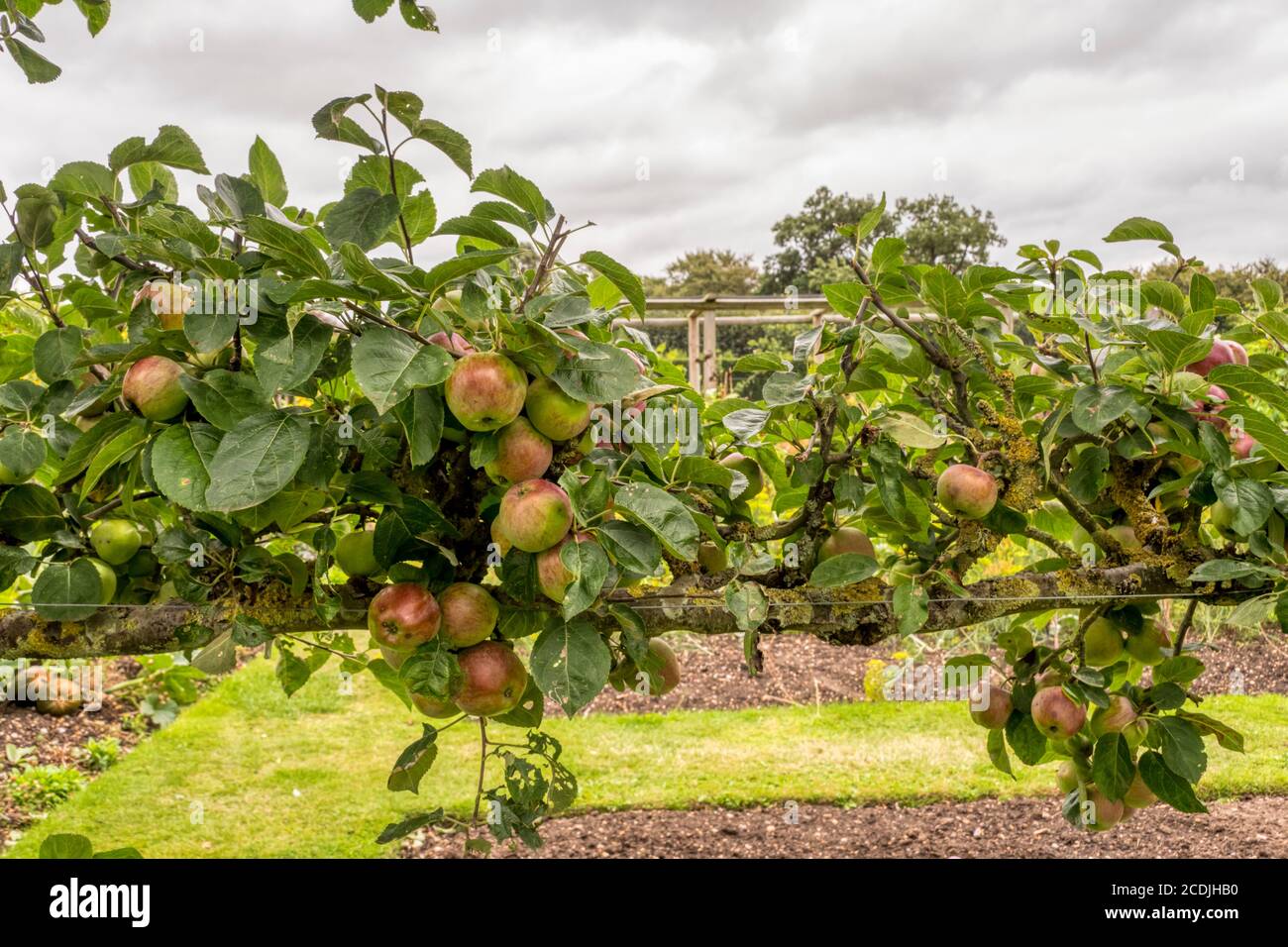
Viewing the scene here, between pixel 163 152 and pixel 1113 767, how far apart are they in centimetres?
151

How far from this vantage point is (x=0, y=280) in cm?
116

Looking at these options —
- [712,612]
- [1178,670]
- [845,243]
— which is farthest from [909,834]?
[845,243]

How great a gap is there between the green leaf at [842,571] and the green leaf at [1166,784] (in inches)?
24.9

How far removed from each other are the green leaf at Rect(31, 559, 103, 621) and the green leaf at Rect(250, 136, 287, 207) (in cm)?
51

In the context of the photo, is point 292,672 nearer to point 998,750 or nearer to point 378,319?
point 378,319

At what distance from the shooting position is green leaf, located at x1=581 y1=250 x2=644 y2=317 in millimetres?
1012

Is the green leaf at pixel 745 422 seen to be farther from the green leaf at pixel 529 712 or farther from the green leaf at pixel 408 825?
the green leaf at pixel 408 825

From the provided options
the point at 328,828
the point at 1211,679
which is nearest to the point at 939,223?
the point at 1211,679

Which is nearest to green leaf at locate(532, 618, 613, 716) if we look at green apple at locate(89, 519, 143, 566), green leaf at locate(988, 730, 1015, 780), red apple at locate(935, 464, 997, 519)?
red apple at locate(935, 464, 997, 519)

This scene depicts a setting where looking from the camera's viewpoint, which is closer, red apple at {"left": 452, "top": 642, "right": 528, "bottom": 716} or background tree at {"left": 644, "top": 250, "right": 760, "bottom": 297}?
red apple at {"left": 452, "top": 642, "right": 528, "bottom": 716}

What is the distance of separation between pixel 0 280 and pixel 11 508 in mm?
279

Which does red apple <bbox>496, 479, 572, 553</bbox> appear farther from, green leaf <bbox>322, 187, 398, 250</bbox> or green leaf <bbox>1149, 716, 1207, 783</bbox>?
green leaf <bbox>1149, 716, 1207, 783</bbox>

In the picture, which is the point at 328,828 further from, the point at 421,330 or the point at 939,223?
the point at 939,223

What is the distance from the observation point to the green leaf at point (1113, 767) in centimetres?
142
